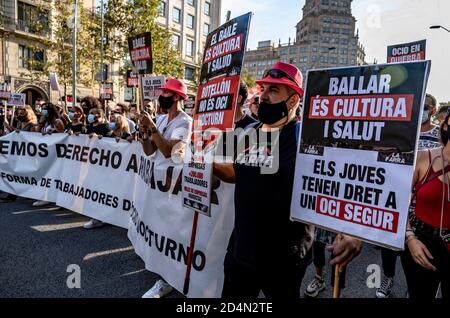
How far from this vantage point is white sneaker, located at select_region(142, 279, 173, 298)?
319 centimetres

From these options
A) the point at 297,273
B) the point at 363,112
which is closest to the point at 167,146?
the point at 297,273

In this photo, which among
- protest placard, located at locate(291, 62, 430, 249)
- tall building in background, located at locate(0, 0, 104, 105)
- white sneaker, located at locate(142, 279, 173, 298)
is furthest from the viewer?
tall building in background, located at locate(0, 0, 104, 105)

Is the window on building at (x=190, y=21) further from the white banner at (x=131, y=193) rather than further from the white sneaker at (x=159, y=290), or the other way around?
the white sneaker at (x=159, y=290)

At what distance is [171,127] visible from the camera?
3668 mm

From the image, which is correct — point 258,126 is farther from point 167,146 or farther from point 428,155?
point 167,146

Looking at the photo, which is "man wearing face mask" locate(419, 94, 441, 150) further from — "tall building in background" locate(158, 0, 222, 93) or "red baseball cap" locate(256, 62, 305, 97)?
"tall building in background" locate(158, 0, 222, 93)

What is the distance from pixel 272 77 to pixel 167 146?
1.57 metres

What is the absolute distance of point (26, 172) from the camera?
6293mm

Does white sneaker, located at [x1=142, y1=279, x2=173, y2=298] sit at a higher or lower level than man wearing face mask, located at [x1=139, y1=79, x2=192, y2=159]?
lower

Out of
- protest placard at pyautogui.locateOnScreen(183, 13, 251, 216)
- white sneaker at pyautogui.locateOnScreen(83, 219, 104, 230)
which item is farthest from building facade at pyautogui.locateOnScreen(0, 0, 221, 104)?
protest placard at pyautogui.locateOnScreen(183, 13, 251, 216)

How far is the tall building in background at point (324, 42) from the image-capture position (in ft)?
413

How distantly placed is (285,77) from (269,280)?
1215 millimetres

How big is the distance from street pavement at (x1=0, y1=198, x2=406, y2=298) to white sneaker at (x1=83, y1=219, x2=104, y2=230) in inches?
3.8

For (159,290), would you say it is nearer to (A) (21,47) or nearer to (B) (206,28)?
(A) (21,47)
